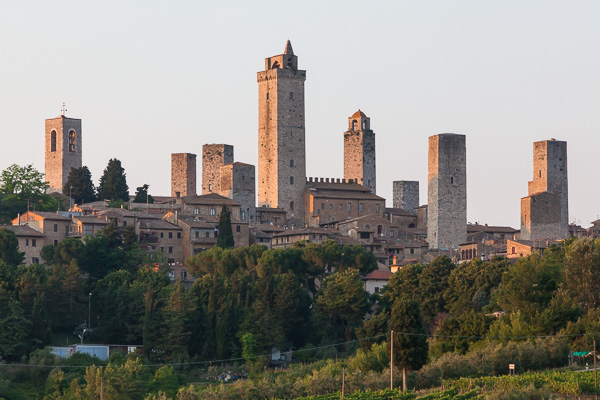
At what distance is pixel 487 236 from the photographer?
82.0 meters

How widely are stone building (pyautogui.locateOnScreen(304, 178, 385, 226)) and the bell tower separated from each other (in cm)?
1457

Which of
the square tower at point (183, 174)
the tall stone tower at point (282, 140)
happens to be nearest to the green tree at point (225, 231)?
the tall stone tower at point (282, 140)

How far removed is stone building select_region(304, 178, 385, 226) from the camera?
83.2 metres

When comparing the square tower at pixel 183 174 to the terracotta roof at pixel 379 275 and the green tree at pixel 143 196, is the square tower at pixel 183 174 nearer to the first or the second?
the green tree at pixel 143 196

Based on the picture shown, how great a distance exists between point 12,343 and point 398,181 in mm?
41259

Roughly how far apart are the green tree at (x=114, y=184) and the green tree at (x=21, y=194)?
5.39 meters

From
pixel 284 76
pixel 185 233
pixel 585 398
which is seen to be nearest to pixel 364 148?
pixel 284 76

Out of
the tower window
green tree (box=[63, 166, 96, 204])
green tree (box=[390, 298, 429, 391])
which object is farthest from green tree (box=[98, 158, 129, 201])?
green tree (box=[390, 298, 429, 391])

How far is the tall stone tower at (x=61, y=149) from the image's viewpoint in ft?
294

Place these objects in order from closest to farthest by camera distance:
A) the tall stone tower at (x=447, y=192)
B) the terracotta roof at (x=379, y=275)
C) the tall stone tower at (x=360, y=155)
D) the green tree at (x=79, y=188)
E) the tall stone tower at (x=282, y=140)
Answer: the terracotta roof at (x=379, y=275) → the tall stone tower at (x=447, y=192) → the green tree at (x=79, y=188) → the tall stone tower at (x=282, y=140) → the tall stone tower at (x=360, y=155)

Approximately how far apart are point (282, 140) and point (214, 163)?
6.60m

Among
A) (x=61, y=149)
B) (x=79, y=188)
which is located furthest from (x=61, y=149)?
(x=79, y=188)

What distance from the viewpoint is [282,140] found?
84062 millimetres

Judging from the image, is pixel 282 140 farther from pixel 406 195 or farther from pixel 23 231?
pixel 23 231
